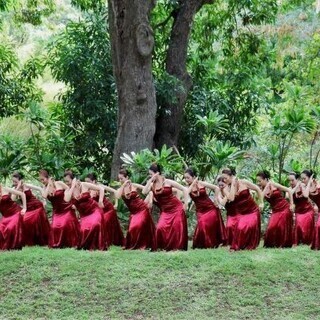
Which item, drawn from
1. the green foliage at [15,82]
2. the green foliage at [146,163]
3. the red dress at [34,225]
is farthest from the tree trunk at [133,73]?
the green foliage at [15,82]

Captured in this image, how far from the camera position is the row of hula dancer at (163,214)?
11562 mm

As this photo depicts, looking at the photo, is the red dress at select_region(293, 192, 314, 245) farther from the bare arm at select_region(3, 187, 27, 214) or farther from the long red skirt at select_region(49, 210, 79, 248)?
the bare arm at select_region(3, 187, 27, 214)

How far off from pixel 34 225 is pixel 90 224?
3.94ft

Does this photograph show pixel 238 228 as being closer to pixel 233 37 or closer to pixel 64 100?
pixel 64 100

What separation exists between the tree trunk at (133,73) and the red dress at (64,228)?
2179 millimetres

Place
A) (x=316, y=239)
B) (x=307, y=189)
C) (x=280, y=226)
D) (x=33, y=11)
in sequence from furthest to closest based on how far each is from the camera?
1. (x=33, y=11)
2. (x=280, y=226)
3. (x=307, y=189)
4. (x=316, y=239)

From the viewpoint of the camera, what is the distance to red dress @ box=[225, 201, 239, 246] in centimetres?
1162

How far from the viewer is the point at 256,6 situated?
16.6 metres

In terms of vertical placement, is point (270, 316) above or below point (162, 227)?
below

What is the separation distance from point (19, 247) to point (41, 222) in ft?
2.32

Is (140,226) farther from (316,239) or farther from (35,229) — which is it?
(316,239)

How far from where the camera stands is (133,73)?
14031 mm

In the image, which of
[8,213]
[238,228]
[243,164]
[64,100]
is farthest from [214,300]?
[243,164]

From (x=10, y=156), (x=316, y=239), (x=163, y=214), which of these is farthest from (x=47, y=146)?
(x=316, y=239)
